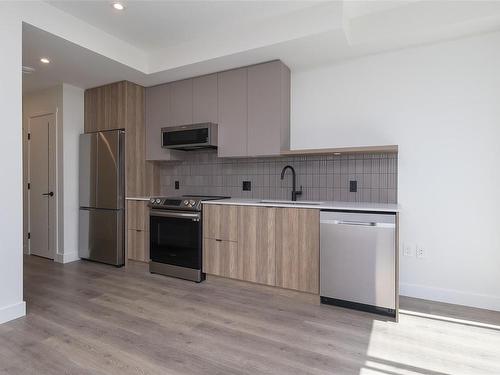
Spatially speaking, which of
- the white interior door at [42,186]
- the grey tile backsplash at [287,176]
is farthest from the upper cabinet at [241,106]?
the white interior door at [42,186]

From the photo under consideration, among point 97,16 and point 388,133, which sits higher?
point 97,16

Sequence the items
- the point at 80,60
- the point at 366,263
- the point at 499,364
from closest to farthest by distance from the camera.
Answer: the point at 499,364 → the point at 366,263 → the point at 80,60

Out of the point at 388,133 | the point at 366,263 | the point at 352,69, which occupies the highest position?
the point at 352,69

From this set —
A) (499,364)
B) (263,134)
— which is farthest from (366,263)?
(263,134)

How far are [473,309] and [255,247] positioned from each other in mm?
1909

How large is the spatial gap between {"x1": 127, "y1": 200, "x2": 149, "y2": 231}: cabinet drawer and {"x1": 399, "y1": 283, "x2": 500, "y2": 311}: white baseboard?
2859 millimetres

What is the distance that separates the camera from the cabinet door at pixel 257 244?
2.81m

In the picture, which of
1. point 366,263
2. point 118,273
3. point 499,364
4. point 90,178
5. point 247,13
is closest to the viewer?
point 499,364

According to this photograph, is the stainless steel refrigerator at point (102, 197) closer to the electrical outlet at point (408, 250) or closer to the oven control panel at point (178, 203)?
the oven control panel at point (178, 203)

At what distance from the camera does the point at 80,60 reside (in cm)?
311

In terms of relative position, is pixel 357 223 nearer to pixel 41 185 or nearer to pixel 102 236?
pixel 102 236

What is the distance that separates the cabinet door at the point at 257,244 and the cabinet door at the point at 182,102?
1434 mm

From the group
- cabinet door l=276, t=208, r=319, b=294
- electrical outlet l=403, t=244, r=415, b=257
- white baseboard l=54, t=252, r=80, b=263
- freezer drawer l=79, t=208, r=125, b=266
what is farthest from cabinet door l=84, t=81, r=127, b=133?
electrical outlet l=403, t=244, r=415, b=257

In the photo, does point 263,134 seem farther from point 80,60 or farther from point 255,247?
point 80,60
